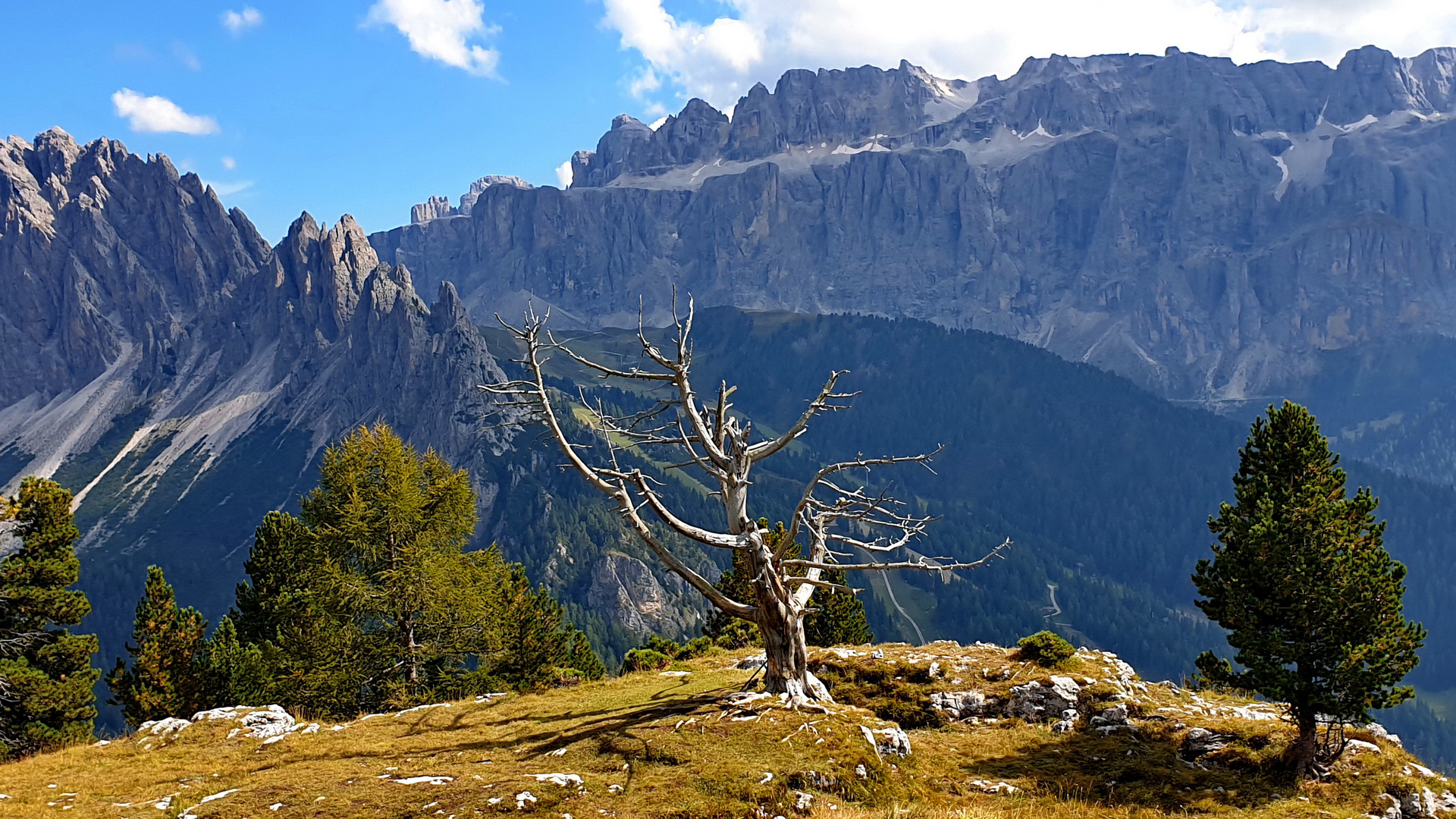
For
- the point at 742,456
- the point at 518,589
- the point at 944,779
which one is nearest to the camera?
the point at 944,779

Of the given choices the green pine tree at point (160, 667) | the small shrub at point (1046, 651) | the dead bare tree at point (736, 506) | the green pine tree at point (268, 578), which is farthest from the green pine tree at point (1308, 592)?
the green pine tree at point (160, 667)

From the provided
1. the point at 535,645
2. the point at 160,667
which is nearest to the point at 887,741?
the point at 535,645

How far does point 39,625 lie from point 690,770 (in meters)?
36.9

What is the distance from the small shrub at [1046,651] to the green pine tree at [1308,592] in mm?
6595

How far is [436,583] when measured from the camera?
1438 inches

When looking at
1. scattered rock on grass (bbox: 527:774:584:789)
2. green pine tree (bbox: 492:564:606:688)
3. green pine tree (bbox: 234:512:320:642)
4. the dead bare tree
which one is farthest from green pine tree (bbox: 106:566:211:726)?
scattered rock on grass (bbox: 527:774:584:789)

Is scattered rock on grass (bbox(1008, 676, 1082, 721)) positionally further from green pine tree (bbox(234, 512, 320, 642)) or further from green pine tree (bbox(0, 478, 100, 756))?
green pine tree (bbox(234, 512, 320, 642))

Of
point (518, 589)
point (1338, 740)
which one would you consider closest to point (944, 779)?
point (1338, 740)

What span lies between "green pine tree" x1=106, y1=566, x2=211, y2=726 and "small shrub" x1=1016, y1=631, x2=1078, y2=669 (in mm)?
46077

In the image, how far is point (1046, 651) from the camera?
2933 centimetres

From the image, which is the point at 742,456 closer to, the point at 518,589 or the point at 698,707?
the point at 698,707

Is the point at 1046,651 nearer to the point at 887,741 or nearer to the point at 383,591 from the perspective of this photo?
the point at 887,741

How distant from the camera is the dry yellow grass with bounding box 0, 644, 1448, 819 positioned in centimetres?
1728

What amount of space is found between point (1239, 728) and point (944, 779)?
30.4 feet
